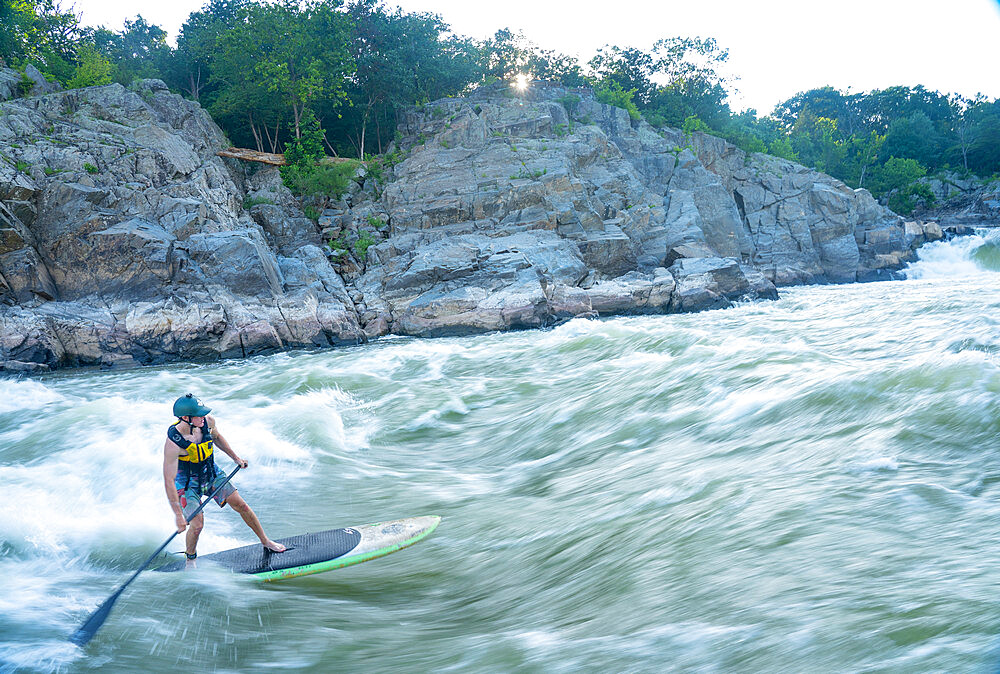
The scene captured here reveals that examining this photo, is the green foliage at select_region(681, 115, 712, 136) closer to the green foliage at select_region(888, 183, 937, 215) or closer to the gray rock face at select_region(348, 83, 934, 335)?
the gray rock face at select_region(348, 83, 934, 335)

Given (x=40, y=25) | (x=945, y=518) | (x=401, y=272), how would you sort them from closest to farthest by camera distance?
(x=945, y=518) → (x=401, y=272) → (x=40, y=25)

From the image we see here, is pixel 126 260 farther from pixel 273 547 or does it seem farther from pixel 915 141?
pixel 915 141

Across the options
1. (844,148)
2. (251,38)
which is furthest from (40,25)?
(844,148)

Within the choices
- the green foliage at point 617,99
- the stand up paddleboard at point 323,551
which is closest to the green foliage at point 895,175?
the green foliage at point 617,99

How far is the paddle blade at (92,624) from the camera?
329 cm

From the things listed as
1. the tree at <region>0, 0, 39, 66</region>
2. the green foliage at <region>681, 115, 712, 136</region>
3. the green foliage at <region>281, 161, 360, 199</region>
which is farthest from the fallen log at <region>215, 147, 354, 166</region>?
the green foliage at <region>681, 115, 712, 136</region>

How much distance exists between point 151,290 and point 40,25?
89.8ft

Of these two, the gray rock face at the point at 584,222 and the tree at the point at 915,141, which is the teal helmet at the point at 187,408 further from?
the tree at the point at 915,141

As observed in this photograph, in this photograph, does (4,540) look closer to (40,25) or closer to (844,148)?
(40,25)

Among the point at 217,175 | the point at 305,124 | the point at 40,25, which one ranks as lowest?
the point at 217,175

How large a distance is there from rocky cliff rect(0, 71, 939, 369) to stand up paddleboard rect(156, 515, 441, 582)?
42.9ft

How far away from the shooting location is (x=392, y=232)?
26.7 metres

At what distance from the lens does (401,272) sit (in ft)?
71.5

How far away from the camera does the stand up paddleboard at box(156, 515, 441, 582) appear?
15.4 feet
